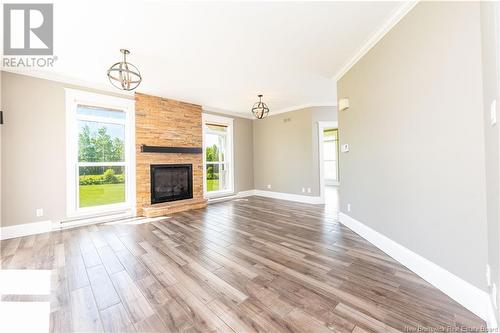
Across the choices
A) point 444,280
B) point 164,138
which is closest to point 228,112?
point 164,138

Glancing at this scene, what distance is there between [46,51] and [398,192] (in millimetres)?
5092

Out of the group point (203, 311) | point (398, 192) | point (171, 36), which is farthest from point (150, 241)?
point (398, 192)

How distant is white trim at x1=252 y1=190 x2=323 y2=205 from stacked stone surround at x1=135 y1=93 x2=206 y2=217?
2.22m

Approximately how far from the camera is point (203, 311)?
1.48 metres

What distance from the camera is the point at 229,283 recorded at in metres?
1.84

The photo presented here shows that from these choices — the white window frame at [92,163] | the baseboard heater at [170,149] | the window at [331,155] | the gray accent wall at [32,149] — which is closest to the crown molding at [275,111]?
the baseboard heater at [170,149]

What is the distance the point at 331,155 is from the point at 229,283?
9.21m

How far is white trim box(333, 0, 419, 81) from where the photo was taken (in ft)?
6.58

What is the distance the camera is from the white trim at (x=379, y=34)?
2004mm

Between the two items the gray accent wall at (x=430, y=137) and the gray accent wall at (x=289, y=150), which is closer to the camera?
the gray accent wall at (x=430, y=137)

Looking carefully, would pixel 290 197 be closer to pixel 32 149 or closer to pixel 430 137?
pixel 430 137

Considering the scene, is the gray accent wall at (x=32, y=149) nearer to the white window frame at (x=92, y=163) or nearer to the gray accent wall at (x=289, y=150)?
the white window frame at (x=92, y=163)

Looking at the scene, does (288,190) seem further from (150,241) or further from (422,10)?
(422,10)

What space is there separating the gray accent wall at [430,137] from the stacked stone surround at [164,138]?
4230 mm
